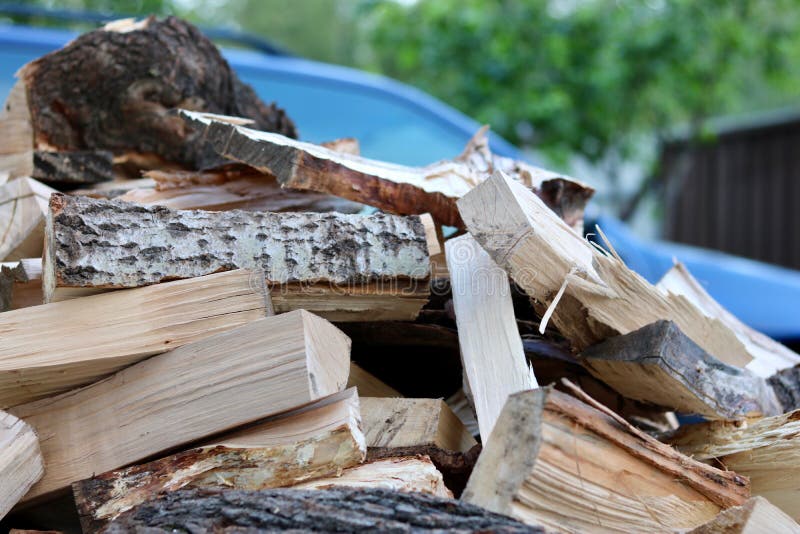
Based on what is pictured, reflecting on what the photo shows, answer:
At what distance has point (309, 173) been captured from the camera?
1856 mm

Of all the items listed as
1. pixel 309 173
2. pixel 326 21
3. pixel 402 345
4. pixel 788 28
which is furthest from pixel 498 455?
pixel 326 21

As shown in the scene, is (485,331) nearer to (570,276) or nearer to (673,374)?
(570,276)

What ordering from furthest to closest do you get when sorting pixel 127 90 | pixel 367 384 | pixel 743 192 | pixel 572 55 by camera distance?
1. pixel 743 192
2. pixel 572 55
3. pixel 127 90
4. pixel 367 384

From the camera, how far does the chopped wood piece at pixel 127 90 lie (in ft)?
7.85

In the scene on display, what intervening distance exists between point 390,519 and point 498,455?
8.2 inches

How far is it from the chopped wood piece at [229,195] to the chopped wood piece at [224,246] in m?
0.38

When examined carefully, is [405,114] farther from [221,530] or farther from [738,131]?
[738,131]

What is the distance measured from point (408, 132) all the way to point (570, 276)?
9.15 feet

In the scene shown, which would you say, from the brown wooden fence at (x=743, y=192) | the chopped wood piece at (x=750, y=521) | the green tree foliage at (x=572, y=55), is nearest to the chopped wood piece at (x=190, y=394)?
the chopped wood piece at (x=750, y=521)

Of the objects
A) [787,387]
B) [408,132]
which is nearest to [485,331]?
[787,387]

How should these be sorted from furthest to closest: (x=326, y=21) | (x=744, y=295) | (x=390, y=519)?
1. (x=326, y=21)
2. (x=744, y=295)
3. (x=390, y=519)

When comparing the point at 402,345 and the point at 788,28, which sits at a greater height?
the point at 788,28

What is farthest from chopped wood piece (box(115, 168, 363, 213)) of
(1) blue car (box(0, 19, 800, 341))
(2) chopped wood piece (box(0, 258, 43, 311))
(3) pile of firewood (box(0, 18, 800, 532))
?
(1) blue car (box(0, 19, 800, 341))

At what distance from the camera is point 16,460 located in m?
1.48
